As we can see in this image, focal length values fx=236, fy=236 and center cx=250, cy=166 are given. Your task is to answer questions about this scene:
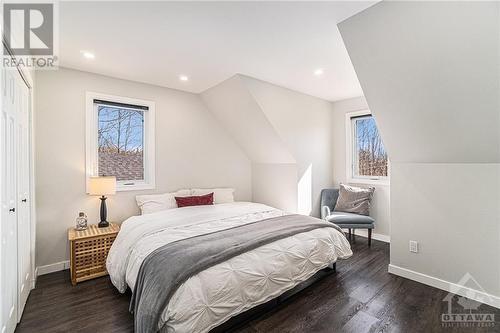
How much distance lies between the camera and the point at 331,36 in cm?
224

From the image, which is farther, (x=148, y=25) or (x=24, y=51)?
(x=24, y=51)

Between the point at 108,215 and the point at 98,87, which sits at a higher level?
the point at 98,87

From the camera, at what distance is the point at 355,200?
13.0ft

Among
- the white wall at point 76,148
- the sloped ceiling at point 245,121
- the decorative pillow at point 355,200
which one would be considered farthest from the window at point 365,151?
the white wall at point 76,148

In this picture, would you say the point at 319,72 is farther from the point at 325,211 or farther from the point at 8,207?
the point at 8,207

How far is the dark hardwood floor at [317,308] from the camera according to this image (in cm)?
191

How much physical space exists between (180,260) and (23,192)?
1681 millimetres

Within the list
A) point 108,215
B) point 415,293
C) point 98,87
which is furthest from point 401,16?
point 108,215

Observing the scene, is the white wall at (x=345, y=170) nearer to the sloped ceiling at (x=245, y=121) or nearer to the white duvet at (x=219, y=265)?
the sloped ceiling at (x=245, y=121)

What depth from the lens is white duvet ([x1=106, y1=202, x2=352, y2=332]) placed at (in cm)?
159

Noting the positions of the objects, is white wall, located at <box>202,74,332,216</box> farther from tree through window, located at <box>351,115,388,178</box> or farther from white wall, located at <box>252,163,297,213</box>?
tree through window, located at <box>351,115,388,178</box>

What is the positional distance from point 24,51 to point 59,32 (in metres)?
0.39

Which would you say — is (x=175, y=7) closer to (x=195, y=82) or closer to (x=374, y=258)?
(x=195, y=82)

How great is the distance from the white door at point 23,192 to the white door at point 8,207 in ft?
0.45
